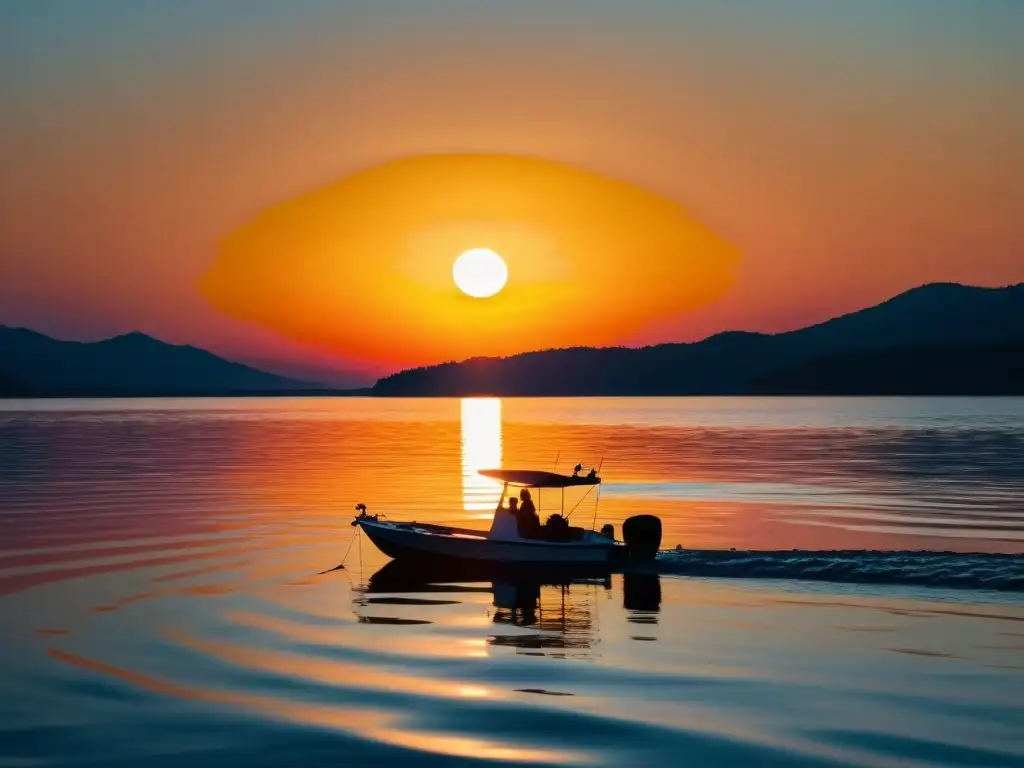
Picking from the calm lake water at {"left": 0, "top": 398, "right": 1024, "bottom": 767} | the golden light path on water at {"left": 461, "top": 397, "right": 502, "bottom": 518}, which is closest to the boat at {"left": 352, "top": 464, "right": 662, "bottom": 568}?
the calm lake water at {"left": 0, "top": 398, "right": 1024, "bottom": 767}

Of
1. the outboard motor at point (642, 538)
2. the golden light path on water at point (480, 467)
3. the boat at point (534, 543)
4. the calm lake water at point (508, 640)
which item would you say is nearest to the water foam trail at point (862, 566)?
the calm lake water at point (508, 640)

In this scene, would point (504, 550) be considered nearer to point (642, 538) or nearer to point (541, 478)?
point (541, 478)

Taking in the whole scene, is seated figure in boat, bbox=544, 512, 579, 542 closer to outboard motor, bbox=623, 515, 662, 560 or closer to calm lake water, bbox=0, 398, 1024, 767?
outboard motor, bbox=623, 515, 662, 560

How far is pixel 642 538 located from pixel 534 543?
3800mm

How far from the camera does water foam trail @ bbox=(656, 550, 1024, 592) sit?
105 feet

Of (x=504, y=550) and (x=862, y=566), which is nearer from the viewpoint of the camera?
(x=862, y=566)

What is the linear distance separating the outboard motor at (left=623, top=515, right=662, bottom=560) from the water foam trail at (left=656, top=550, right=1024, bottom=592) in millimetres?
841

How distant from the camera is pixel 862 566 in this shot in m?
34.1

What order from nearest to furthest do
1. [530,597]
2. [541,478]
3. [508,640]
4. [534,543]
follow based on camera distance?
[508,640] → [530,597] → [534,543] → [541,478]

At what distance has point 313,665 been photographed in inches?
895

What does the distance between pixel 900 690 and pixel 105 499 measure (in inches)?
1882

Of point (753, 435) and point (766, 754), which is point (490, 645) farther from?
point (753, 435)

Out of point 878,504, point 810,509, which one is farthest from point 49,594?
point 878,504

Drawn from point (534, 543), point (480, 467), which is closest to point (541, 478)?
point (534, 543)
